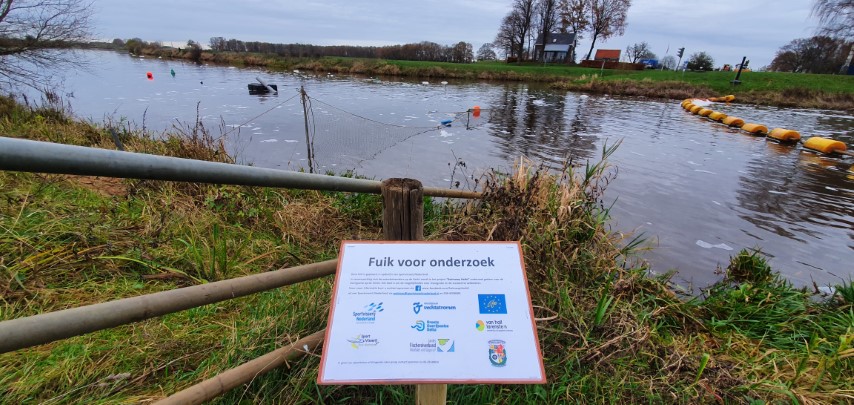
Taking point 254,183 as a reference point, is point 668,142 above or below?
below

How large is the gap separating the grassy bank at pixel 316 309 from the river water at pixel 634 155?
1.29 meters

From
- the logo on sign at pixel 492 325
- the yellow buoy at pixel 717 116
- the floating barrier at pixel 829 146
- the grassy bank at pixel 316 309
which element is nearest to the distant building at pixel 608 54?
the yellow buoy at pixel 717 116

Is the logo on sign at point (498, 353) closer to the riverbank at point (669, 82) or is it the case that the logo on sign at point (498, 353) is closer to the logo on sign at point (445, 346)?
the logo on sign at point (445, 346)

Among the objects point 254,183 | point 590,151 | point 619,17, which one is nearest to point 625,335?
point 254,183

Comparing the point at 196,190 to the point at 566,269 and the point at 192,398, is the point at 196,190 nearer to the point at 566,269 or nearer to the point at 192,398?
the point at 192,398

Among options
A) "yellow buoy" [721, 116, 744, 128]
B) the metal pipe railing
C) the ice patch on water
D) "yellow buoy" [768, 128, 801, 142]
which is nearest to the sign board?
the metal pipe railing

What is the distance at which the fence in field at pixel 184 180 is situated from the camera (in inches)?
40.8

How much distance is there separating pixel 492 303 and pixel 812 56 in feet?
250

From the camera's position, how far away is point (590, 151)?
1059cm

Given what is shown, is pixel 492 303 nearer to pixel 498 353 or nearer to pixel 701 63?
pixel 498 353

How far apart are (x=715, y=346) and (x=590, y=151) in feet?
27.7

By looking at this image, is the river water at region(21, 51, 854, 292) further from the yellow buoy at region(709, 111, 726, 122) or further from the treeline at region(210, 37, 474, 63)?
the treeline at region(210, 37, 474, 63)

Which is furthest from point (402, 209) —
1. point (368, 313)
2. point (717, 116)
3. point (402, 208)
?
point (717, 116)

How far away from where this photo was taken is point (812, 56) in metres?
51.4
